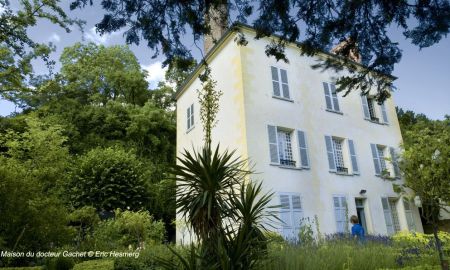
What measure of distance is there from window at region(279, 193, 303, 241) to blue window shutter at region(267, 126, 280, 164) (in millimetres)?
1481

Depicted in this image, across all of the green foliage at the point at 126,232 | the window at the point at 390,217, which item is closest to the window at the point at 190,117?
the green foliage at the point at 126,232

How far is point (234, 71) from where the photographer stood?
1574 centimetres

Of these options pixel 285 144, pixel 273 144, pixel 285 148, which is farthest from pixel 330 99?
pixel 273 144

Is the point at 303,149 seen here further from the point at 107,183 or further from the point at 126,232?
the point at 107,183

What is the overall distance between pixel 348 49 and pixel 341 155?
13391 mm

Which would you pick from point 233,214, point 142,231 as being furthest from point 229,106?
point 233,214

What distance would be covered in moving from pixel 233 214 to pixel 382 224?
13777mm

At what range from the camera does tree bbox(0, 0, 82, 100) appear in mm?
9352

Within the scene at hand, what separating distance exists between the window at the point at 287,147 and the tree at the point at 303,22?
973 centimetres

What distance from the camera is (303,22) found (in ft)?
15.4

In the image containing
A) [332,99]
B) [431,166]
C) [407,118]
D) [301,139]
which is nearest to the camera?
[431,166]

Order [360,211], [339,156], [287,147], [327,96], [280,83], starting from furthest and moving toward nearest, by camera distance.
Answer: [327,96]
[339,156]
[360,211]
[280,83]
[287,147]

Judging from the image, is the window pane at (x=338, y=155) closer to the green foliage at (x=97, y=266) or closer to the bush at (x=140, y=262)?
the bush at (x=140, y=262)

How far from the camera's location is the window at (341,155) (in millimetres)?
16422
